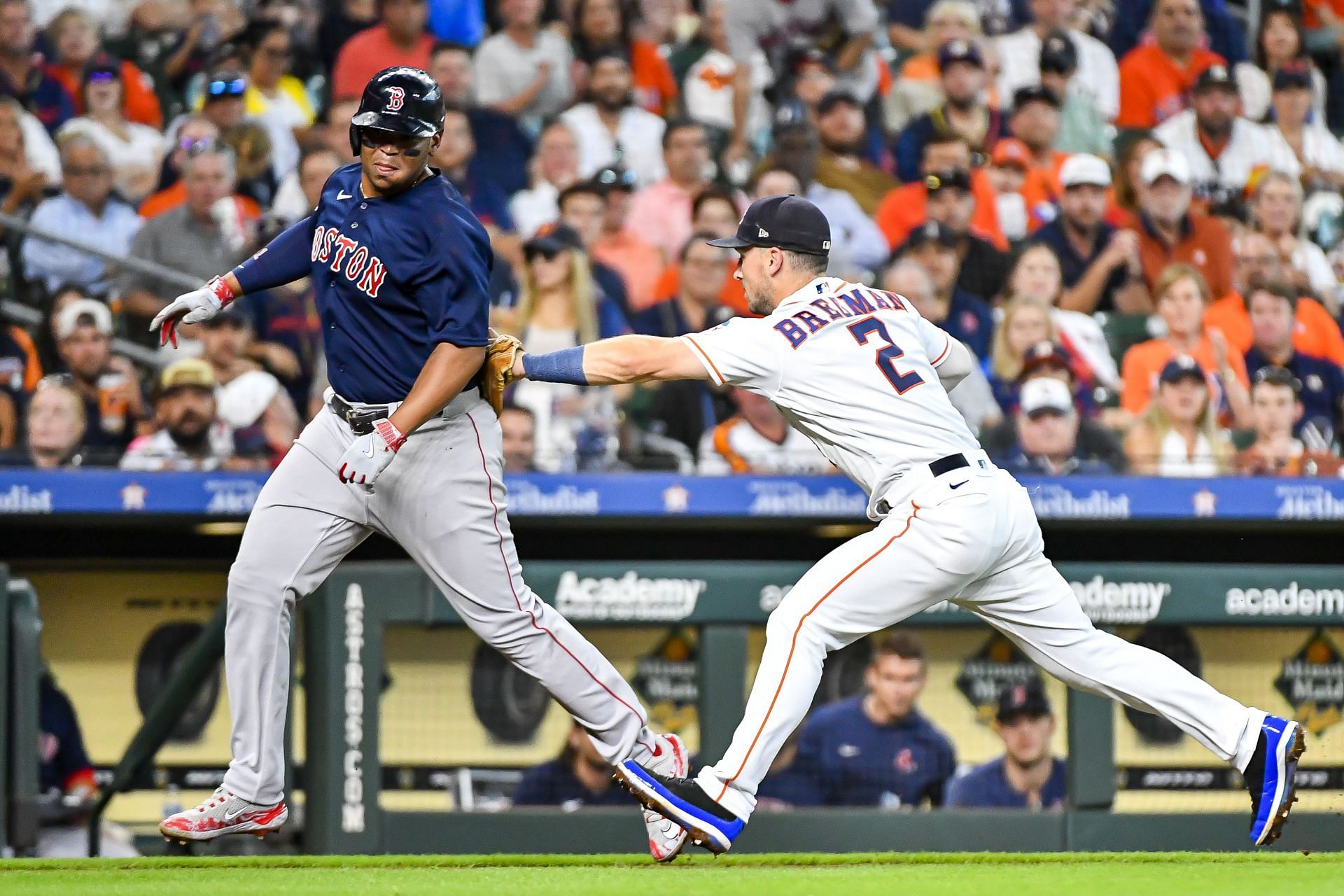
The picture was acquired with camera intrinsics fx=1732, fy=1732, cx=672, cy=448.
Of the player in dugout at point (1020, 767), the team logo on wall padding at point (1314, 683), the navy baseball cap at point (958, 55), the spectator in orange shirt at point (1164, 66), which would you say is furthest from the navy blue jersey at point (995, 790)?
the spectator in orange shirt at point (1164, 66)

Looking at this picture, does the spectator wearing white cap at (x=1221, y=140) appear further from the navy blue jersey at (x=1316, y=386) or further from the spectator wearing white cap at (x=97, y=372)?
the spectator wearing white cap at (x=97, y=372)

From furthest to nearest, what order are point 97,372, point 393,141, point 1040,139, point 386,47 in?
point 1040,139 < point 386,47 < point 97,372 < point 393,141

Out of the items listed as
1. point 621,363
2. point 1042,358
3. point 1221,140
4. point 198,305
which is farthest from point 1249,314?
point 198,305

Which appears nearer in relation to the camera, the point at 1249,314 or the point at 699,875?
the point at 699,875

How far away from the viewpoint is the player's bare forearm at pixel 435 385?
13.0 ft

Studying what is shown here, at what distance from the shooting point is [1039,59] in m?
9.70

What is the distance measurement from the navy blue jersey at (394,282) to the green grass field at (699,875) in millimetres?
1171

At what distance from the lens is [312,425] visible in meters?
4.24

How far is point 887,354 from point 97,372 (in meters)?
4.36

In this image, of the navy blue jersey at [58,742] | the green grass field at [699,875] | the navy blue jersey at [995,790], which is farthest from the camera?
the navy blue jersey at [58,742]

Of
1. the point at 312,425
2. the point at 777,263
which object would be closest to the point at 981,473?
the point at 777,263

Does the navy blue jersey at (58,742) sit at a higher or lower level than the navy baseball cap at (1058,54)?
lower

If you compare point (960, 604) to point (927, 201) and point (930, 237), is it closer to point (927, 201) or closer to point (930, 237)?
point (930, 237)

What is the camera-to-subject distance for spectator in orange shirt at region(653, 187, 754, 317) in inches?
317
